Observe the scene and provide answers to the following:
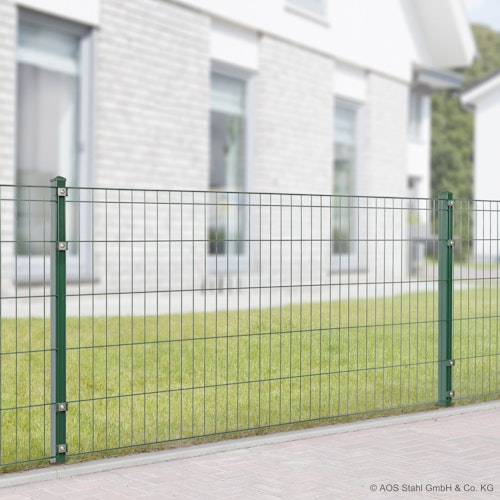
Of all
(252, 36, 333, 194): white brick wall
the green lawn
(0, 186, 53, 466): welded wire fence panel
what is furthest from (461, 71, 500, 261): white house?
the green lawn

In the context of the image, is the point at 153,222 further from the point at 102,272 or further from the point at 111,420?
the point at 111,420

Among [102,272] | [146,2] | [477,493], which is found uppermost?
[146,2]

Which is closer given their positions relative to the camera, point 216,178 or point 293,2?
point 216,178

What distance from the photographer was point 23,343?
9211 mm

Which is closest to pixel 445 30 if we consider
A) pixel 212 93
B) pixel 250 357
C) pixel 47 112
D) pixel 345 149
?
pixel 345 149

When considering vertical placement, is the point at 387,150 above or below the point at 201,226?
above

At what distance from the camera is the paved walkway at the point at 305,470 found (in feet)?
16.7

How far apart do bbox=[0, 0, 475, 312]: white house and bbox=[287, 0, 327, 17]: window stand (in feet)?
0.13

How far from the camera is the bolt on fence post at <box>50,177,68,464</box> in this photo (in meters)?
5.46

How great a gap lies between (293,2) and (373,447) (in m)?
13.4

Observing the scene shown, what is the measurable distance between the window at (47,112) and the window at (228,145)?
10.0 ft

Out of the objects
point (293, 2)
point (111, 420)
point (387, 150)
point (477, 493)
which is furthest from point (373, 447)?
point (387, 150)

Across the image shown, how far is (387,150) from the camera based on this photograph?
21594 mm

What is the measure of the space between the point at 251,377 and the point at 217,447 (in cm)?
169
